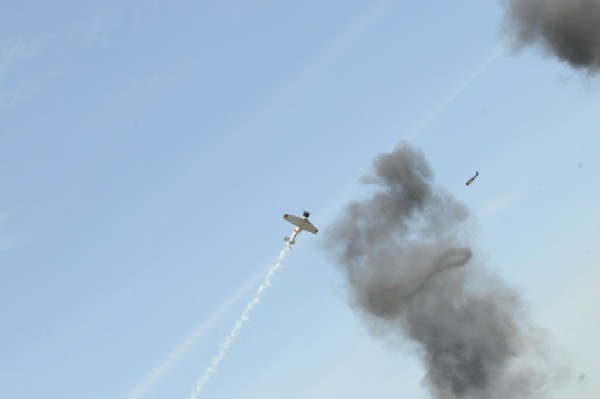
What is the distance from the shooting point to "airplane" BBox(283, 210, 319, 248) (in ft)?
288

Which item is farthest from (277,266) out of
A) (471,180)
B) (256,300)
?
(471,180)

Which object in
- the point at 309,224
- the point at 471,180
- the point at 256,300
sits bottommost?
the point at 256,300

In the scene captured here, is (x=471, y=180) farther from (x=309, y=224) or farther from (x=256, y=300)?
(x=256, y=300)

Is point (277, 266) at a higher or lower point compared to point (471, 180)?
lower

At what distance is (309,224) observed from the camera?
88.8 meters

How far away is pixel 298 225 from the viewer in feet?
291

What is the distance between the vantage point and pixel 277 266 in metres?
94.6

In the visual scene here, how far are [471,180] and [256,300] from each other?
33.2 meters

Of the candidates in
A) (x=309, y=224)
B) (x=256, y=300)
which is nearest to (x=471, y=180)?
(x=309, y=224)

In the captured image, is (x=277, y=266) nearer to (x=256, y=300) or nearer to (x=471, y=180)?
(x=256, y=300)

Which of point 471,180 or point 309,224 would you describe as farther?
point 471,180

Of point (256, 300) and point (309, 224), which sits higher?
point (309, 224)

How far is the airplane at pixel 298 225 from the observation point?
8788 centimetres

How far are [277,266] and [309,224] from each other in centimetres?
929
